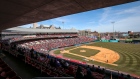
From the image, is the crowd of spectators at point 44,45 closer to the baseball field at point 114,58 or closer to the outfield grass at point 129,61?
the baseball field at point 114,58

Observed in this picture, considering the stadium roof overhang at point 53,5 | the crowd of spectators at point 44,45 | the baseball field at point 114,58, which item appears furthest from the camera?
the crowd of spectators at point 44,45

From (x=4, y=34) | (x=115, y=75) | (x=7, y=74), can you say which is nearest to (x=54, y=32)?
(x=4, y=34)

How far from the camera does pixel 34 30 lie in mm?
55938

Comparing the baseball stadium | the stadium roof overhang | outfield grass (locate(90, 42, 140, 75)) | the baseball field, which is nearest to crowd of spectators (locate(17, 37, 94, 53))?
the baseball stadium

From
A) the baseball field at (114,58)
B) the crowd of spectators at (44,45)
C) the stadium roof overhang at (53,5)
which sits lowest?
the baseball field at (114,58)

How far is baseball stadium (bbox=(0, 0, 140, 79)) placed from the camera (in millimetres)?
5809

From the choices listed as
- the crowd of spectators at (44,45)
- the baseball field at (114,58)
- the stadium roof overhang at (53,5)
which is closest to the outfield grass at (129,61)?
the baseball field at (114,58)

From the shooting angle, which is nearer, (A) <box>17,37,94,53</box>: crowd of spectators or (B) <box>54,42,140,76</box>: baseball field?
(B) <box>54,42,140,76</box>: baseball field

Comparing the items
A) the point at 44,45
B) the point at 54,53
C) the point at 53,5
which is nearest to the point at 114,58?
the point at 54,53

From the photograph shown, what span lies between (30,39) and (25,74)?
1744 inches

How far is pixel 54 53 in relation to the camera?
40.0 meters

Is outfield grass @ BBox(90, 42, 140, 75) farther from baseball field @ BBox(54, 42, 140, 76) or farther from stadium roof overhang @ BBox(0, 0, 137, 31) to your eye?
stadium roof overhang @ BBox(0, 0, 137, 31)

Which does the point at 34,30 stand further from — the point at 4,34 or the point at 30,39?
the point at 4,34

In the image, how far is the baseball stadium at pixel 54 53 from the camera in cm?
581
